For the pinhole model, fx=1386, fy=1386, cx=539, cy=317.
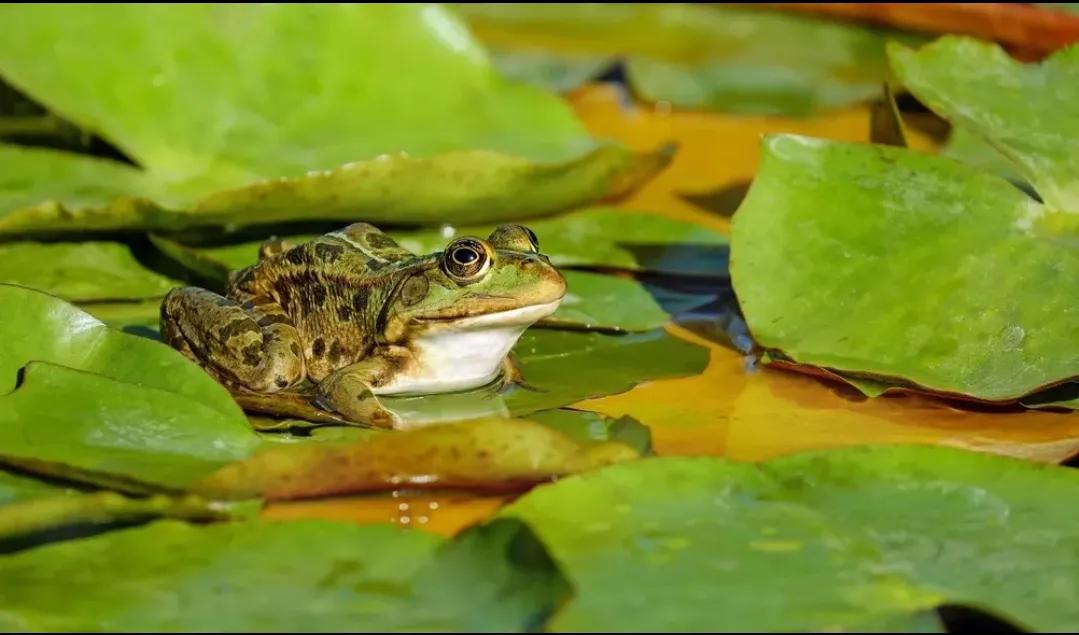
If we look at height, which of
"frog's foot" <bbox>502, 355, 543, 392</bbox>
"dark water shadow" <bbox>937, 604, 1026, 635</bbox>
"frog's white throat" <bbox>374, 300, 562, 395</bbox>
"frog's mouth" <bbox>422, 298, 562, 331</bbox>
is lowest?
"dark water shadow" <bbox>937, 604, 1026, 635</bbox>

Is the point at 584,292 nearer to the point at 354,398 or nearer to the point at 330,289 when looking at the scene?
the point at 330,289

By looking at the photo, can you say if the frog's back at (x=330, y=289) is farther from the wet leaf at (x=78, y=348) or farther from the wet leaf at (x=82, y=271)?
the wet leaf at (x=78, y=348)

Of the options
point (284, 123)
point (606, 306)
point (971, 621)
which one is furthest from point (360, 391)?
point (971, 621)

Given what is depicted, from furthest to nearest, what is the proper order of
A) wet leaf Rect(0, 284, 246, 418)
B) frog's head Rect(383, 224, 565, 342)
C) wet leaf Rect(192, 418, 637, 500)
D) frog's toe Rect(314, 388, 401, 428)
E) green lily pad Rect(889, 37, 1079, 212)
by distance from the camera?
green lily pad Rect(889, 37, 1079, 212) < frog's head Rect(383, 224, 565, 342) < frog's toe Rect(314, 388, 401, 428) < wet leaf Rect(0, 284, 246, 418) < wet leaf Rect(192, 418, 637, 500)

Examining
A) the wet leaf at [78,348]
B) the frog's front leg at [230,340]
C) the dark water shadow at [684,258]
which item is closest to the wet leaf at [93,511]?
the wet leaf at [78,348]

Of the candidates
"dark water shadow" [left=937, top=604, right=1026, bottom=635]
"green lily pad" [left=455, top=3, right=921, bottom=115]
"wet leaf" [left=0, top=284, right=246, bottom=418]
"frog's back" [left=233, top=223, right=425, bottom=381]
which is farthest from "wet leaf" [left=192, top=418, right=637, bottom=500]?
"green lily pad" [left=455, top=3, right=921, bottom=115]

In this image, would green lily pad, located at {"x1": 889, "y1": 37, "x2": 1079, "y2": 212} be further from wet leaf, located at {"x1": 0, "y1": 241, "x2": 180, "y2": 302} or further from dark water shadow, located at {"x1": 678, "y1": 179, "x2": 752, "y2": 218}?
wet leaf, located at {"x1": 0, "y1": 241, "x2": 180, "y2": 302}

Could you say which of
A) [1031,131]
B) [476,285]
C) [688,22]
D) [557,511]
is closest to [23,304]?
[476,285]
